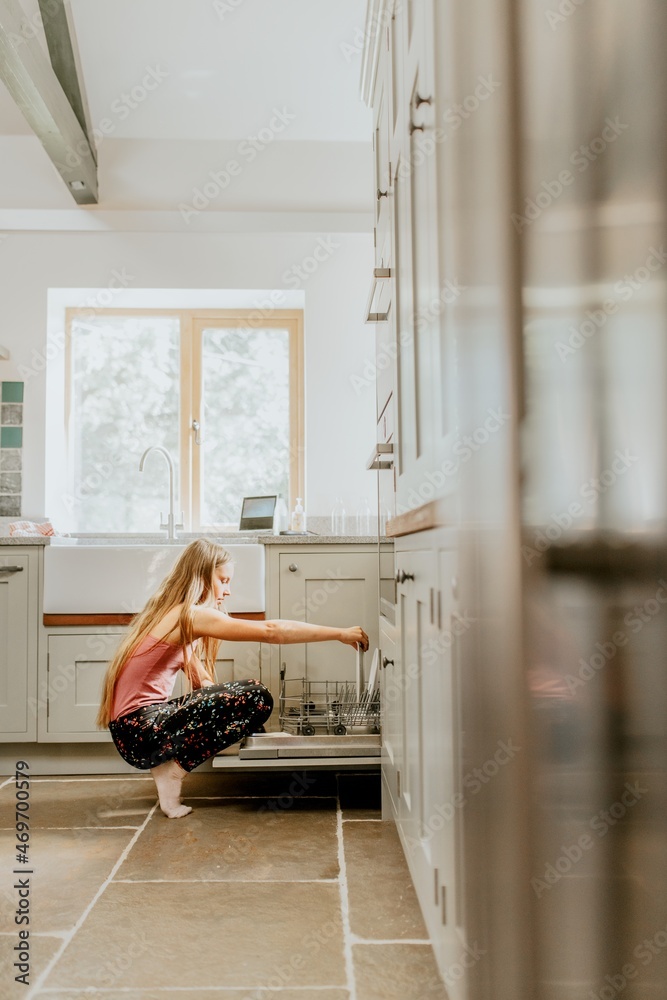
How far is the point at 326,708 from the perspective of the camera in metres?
2.67

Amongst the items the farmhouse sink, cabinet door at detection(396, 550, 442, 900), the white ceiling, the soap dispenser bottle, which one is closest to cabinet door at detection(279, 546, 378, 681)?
the farmhouse sink

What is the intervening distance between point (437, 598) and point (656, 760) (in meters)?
0.45

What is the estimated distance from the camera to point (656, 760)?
908 mm

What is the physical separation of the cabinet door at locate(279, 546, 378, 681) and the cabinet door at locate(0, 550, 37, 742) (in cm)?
88

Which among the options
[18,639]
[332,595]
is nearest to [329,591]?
[332,595]

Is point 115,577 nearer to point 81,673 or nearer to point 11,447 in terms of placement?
point 81,673

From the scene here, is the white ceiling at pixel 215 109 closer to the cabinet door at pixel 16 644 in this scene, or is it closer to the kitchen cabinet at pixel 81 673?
the cabinet door at pixel 16 644

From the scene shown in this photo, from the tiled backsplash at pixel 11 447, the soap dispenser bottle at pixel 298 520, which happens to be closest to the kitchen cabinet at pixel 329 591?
the soap dispenser bottle at pixel 298 520

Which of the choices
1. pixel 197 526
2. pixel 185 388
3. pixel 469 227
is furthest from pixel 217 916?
pixel 185 388

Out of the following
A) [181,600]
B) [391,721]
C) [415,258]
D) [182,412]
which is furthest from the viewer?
[182,412]

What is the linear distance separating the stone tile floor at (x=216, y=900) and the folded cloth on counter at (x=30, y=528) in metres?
→ 1.04

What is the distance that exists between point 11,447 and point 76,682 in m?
1.21

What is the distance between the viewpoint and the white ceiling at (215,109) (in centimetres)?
325

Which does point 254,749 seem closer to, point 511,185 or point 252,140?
point 511,185
